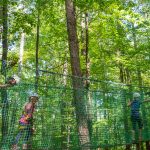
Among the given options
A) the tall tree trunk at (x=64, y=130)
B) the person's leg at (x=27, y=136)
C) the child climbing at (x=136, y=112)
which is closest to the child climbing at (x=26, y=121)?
the person's leg at (x=27, y=136)

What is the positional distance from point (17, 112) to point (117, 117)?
2.94m

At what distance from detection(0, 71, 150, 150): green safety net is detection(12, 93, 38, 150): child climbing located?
8 cm

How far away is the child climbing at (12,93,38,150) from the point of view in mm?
6492

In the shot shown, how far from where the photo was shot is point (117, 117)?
869 cm

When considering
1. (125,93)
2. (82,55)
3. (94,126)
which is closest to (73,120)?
(94,126)

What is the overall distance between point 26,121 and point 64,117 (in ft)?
2.96

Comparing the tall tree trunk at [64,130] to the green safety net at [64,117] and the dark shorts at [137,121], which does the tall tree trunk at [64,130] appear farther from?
the dark shorts at [137,121]

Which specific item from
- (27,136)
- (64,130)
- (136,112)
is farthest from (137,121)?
(27,136)

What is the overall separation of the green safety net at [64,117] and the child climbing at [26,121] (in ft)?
0.25

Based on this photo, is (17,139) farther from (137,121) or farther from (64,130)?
(137,121)

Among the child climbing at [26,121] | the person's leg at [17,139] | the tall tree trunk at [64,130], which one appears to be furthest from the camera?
the tall tree trunk at [64,130]

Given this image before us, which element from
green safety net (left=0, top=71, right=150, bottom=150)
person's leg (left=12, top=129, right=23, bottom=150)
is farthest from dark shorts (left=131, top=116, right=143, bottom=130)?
person's leg (left=12, top=129, right=23, bottom=150)

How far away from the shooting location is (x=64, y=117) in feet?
23.7

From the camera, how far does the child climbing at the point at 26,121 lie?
6492 mm
